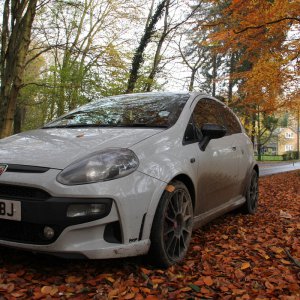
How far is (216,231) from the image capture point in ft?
14.3

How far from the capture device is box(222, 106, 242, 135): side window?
15.5ft

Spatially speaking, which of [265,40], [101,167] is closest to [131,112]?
[101,167]

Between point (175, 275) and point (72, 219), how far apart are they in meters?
0.94

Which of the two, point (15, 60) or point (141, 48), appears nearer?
point (15, 60)

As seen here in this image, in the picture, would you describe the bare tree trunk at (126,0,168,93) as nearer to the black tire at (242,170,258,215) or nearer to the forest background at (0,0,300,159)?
the forest background at (0,0,300,159)

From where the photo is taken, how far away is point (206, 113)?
417 cm

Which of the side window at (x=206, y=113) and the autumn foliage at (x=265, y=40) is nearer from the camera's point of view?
the side window at (x=206, y=113)

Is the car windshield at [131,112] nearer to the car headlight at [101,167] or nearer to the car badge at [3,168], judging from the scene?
the car headlight at [101,167]

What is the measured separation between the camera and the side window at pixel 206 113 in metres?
3.85

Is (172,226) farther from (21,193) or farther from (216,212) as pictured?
(21,193)

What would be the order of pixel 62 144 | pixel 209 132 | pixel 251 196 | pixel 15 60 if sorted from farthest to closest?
pixel 15 60 < pixel 251 196 < pixel 209 132 < pixel 62 144

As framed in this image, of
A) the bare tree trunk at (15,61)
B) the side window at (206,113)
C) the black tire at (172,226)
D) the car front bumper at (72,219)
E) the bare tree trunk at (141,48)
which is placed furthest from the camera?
the bare tree trunk at (141,48)

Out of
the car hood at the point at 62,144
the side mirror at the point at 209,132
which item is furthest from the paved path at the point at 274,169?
the car hood at the point at 62,144

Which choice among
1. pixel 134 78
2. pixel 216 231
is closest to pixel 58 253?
pixel 216 231
